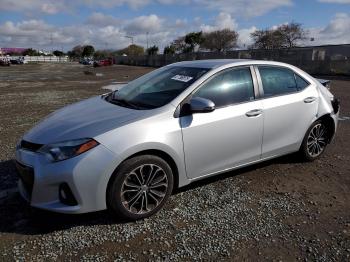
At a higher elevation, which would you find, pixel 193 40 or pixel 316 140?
pixel 193 40

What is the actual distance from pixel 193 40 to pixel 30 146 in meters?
80.1

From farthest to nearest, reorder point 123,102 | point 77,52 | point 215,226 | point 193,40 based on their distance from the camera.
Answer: point 77,52 → point 193,40 → point 123,102 → point 215,226

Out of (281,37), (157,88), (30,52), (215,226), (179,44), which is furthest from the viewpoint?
(30,52)

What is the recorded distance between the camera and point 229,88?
4.34 metres

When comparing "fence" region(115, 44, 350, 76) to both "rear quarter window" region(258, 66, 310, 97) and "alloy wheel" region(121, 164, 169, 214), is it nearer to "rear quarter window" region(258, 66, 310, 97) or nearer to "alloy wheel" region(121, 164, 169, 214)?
"rear quarter window" region(258, 66, 310, 97)

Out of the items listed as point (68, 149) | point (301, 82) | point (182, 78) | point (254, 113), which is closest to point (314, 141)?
point (301, 82)

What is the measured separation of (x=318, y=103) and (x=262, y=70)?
3.57ft

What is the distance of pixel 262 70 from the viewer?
15.5 feet

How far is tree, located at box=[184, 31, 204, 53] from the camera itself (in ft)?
263

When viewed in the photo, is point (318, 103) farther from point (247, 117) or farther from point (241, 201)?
point (241, 201)

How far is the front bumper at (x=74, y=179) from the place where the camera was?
10.8 ft

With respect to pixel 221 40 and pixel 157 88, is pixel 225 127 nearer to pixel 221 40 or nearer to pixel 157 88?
pixel 157 88

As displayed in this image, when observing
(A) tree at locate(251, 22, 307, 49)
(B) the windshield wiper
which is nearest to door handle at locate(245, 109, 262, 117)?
(B) the windshield wiper

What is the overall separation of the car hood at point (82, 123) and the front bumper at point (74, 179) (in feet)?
0.70
